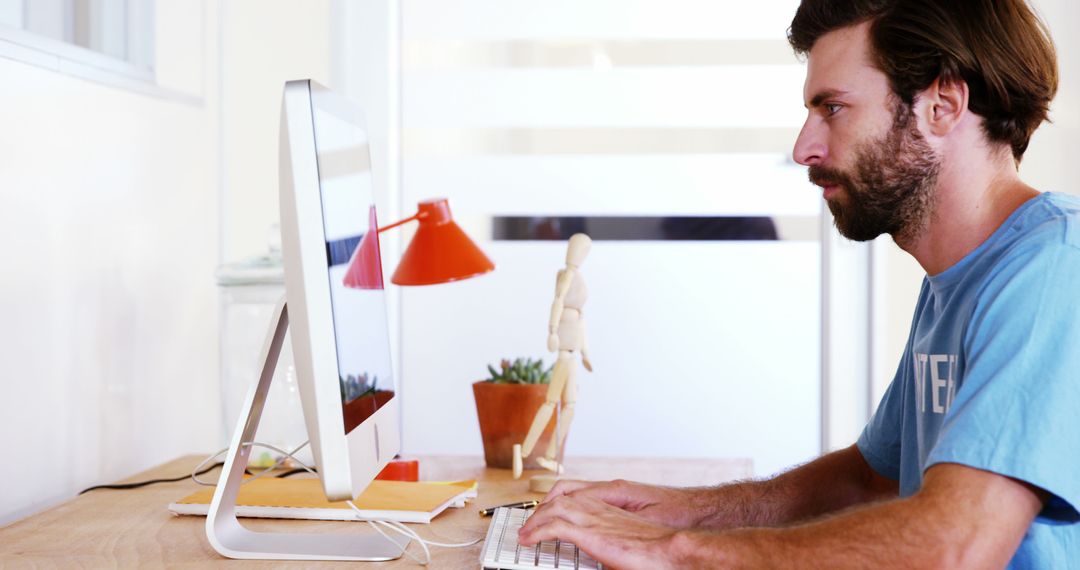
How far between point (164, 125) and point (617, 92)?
46.6 inches

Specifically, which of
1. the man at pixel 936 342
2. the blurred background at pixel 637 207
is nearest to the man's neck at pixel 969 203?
the man at pixel 936 342

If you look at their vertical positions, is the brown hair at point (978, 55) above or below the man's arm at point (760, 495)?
above

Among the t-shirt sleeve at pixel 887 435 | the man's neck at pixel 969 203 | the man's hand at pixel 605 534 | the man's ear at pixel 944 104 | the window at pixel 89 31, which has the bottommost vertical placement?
the man's hand at pixel 605 534

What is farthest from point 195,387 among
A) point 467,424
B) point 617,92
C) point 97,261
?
point 617,92

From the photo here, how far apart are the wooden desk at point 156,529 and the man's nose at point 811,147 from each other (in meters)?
0.59

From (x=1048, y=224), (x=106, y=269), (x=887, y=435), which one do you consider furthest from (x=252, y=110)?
(x=1048, y=224)

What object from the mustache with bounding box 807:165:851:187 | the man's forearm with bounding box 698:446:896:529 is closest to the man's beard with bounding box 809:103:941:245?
the mustache with bounding box 807:165:851:187

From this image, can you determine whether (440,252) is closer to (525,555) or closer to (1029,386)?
(525,555)

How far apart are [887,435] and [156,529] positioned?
36.4 inches

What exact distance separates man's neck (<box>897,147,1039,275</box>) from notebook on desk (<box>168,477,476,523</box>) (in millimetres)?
680

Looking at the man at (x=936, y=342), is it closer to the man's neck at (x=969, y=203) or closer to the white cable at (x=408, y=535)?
the man's neck at (x=969, y=203)

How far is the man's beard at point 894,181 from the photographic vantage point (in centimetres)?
115

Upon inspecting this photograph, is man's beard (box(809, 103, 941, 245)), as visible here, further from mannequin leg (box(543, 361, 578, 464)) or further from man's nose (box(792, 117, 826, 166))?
mannequin leg (box(543, 361, 578, 464))

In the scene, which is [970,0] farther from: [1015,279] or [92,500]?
[92,500]
